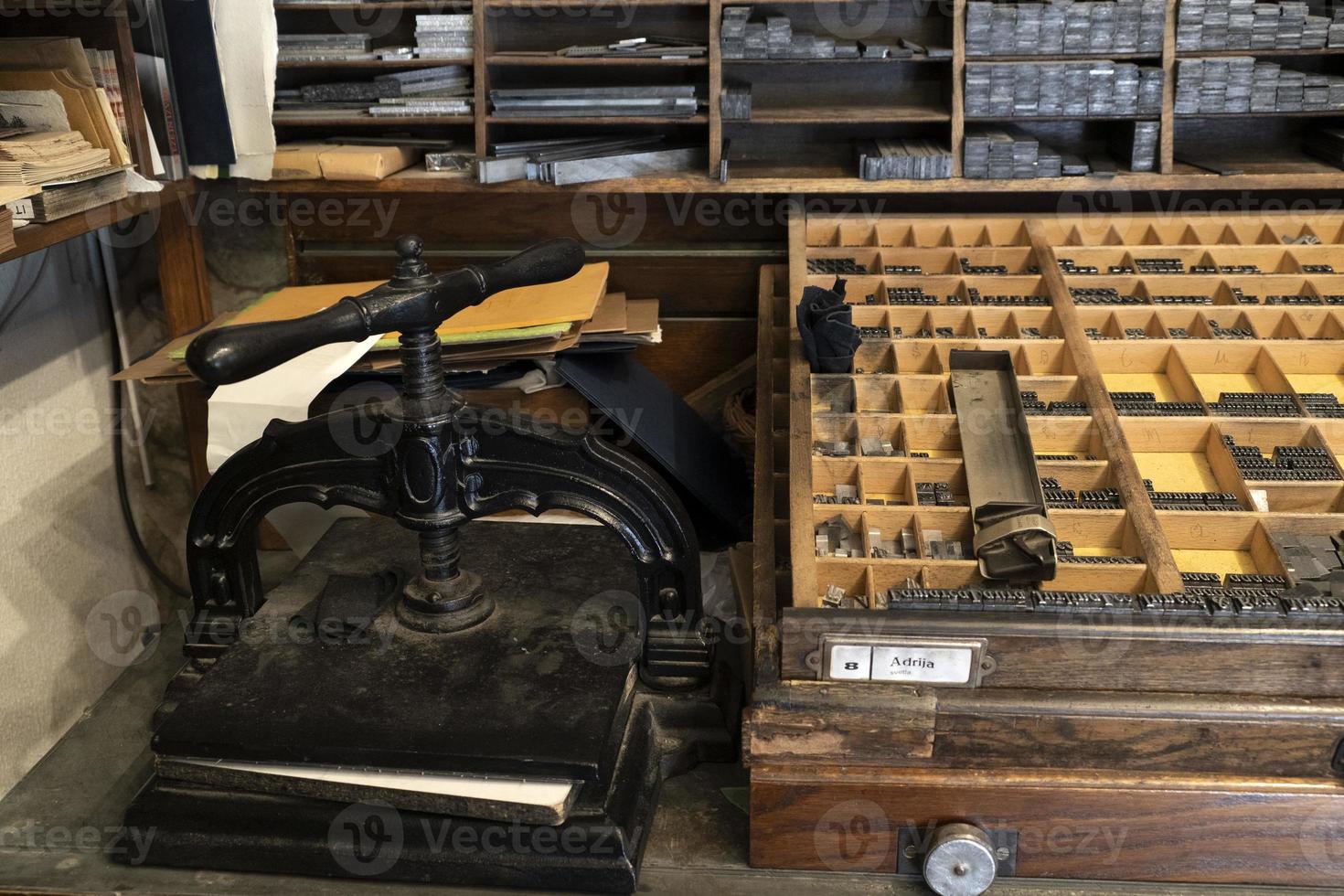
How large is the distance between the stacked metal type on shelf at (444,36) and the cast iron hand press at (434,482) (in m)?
1.04

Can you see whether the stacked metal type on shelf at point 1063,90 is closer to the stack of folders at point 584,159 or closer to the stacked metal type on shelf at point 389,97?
the stack of folders at point 584,159

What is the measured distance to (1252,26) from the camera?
236 centimetres

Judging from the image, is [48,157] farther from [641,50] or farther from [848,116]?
[848,116]

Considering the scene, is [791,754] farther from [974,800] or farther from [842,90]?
[842,90]

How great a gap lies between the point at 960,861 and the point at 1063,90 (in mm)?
1652

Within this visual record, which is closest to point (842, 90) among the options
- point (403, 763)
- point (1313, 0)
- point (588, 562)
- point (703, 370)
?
point (703, 370)

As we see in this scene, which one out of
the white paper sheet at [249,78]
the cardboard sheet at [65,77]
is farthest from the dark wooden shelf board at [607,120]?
the cardboard sheet at [65,77]

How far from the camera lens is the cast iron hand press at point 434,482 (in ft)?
4.87

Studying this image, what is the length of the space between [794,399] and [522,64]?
Result: 42.4 inches

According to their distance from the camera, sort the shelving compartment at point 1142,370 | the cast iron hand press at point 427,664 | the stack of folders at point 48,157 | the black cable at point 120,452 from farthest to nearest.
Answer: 1. the black cable at point 120,452
2. the shelving compartment at point 1142,370
3. the stack of folders at point 48,157
4. the cast iron hand press at point 427,664

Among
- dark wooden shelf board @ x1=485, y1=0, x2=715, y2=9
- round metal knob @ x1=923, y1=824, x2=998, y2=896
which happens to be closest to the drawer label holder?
round metal knob @ x1=923, y1=824, x2=998, y2=896

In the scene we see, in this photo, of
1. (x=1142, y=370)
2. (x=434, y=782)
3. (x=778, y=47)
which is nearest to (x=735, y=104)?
(x=778, y=47)

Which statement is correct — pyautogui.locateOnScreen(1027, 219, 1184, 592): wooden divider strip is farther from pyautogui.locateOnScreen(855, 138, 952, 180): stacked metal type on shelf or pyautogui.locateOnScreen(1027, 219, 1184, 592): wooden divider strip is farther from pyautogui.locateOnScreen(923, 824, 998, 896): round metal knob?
pyautogui.locateOnScreen(923, 824, 998, 896): round metal knob

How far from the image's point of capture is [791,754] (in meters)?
1.45
